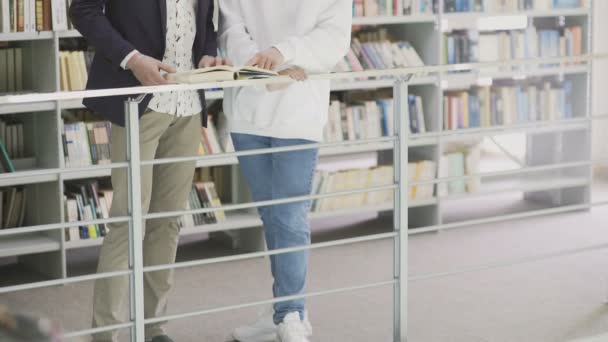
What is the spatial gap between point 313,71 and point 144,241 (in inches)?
27.4

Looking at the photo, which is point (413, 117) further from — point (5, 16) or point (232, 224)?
point (5, 16)

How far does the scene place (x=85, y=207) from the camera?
4.26 meters

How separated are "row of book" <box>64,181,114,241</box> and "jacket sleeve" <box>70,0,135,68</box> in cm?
157

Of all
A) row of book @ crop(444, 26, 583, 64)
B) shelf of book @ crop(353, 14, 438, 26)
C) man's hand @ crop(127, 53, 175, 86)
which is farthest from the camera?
row of book @ crop(444, 26, 583, 64)

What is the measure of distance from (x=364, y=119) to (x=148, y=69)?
2299 millimetres

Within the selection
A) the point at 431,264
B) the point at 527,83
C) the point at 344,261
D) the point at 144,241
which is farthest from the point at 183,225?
the point at 527,83

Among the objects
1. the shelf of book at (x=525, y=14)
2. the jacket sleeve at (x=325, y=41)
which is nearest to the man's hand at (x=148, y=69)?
the jacket sleeve at (x=325, y=41)

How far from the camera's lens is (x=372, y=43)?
4906 mm

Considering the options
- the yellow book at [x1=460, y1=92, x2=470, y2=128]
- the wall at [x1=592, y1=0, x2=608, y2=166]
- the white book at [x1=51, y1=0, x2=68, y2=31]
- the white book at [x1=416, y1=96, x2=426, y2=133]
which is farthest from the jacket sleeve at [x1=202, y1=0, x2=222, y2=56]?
the wall at [x1=592, y1=0, x2=608, y2=166]

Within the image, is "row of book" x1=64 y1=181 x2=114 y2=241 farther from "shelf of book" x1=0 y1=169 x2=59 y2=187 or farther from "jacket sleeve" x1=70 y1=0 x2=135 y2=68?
"jacket sleeve" x1=70 y1=0 x2=135 y2=68

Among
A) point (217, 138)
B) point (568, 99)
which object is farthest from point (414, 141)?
point (568, 99)

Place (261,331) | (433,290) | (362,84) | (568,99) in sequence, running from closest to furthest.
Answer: (261,331) → (433,290) → (362,84) → (568,99)

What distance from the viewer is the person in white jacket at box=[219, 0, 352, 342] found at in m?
2.88

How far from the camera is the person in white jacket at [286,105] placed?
288cm
